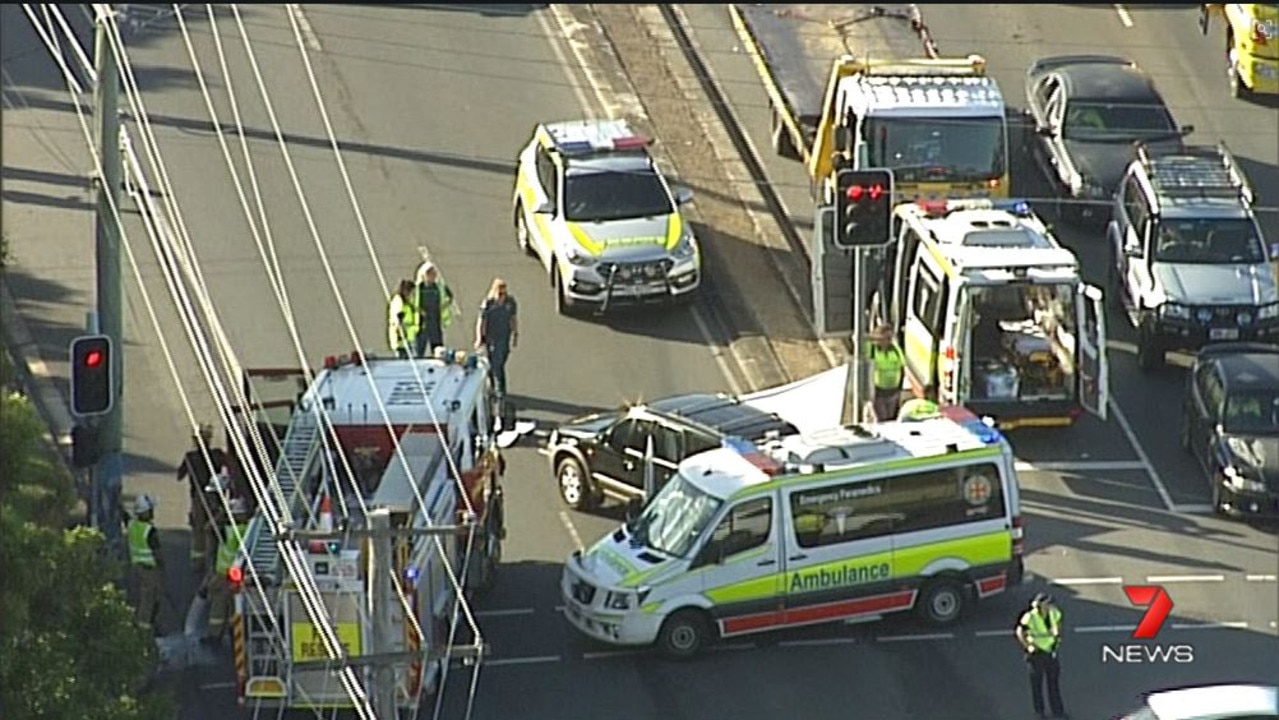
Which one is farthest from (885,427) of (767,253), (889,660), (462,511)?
(767,253)

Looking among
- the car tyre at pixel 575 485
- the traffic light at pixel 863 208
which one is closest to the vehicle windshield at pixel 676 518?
the car tyre at pixel 575 485

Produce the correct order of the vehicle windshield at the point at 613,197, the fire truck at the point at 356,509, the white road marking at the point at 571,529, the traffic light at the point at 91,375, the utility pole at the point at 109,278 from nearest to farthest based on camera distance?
the fire truck at the point at 356,509 → the traffic light at the point at 91,375 → the utility pole at the point at 109,278 → the white road marking at the point at 571,529 → the vehicle windshield at the point at 613,197

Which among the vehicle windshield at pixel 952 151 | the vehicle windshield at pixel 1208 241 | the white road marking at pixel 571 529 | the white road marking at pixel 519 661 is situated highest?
the vehicle windshield at pixel 952 151

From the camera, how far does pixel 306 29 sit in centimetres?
4588

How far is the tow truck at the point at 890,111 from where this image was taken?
37312 mm

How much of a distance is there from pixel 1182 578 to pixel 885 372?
4238 mm

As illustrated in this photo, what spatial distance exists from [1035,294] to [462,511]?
8.55m

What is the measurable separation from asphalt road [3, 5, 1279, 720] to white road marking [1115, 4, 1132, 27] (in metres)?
0.15

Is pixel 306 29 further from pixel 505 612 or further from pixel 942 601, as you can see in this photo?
pixel 942 601

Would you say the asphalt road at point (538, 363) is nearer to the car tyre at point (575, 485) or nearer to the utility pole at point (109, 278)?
the car tyre at point (575, 485)

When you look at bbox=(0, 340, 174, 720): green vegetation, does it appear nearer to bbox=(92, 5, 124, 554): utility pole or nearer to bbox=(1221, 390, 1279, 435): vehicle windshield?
bbox=(92, 5, 124, 554): utility pole

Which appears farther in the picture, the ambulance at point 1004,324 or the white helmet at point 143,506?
the ambulance at point 1004,324

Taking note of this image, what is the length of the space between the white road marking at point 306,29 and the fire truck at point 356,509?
14462mm

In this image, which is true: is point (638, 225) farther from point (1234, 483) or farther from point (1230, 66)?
point (1230, 66)
